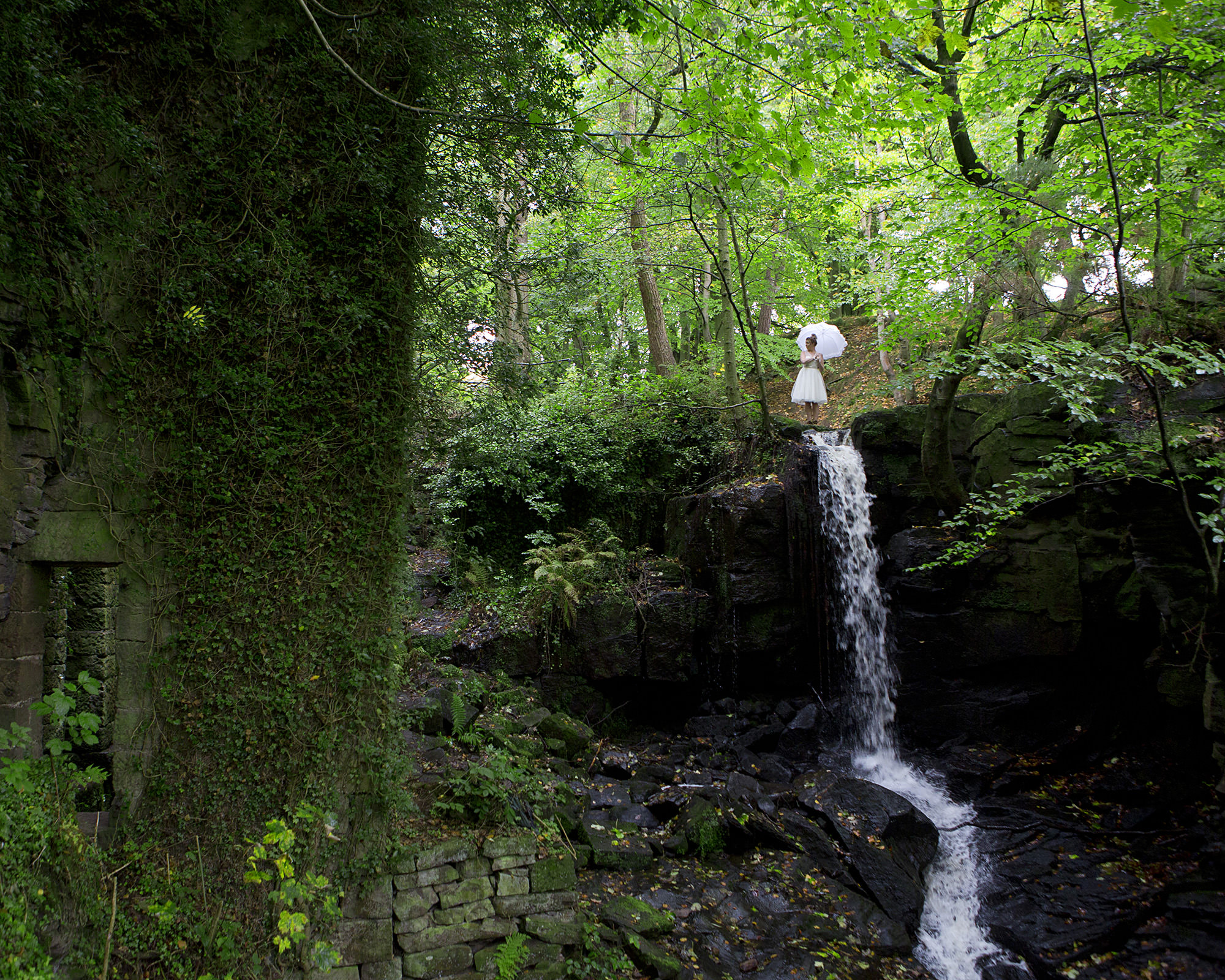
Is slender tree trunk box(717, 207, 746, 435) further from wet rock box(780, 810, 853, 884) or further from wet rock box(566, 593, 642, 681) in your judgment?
wet rock box(780, 810, 853, 884)

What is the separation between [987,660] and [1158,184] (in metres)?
5.65

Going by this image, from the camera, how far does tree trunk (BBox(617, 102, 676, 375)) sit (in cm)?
1137

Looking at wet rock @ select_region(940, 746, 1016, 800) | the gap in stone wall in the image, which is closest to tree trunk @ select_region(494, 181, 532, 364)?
the gap in stone wall

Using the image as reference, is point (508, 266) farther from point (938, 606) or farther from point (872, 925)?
point (938, 606)

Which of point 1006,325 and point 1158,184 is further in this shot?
point 1006,325

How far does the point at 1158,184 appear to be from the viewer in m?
6.37

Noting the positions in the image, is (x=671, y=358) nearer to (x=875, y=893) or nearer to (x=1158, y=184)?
(x=1158, y=184)

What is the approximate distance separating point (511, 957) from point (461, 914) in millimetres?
393

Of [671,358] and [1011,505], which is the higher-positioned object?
[671,358]

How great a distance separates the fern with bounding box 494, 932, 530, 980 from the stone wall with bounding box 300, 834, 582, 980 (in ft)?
0.17

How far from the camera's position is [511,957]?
3.93 metres

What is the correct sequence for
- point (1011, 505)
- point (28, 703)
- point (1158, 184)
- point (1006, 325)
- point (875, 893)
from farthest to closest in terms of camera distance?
point (1006, 325)
point (1011, 505)
point (1158, 184)
point (875, 893)
point (28, 703)

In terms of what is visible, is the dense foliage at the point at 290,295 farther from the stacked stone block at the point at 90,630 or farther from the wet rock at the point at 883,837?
the wet rock at the point at 883,837

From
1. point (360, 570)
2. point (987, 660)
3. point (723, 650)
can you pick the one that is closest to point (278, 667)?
point (360, 570)
